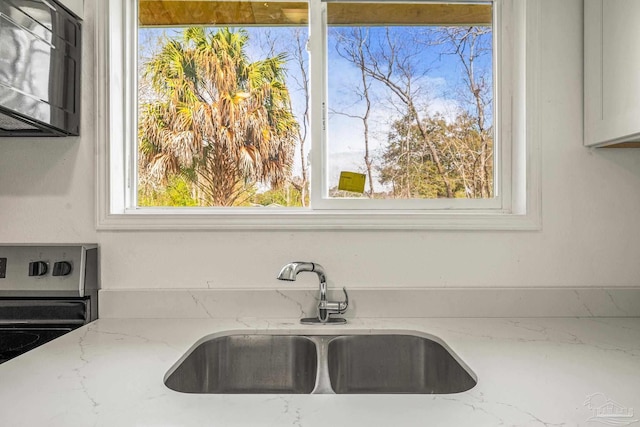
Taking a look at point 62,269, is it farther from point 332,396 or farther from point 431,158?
point 431,158

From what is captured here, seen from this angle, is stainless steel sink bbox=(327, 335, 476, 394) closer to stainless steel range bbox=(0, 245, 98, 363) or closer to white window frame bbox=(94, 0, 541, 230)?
white window frame bbox=(94, 0, 541, 230)

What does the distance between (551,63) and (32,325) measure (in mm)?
1822

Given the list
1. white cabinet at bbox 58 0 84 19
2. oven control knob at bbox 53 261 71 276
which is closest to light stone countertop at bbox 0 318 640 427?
oven control knob at bbox 53 261 71 276

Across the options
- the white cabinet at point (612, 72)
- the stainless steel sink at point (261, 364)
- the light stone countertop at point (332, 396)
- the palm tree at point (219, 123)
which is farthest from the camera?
the palm tree at point (219, 123)

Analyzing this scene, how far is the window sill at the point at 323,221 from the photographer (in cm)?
159

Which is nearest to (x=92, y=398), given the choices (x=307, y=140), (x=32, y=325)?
(x=32, y=325)

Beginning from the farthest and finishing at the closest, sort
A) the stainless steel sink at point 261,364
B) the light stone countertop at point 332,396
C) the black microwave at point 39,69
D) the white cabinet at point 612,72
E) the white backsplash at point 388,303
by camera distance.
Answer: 1. the white backsplash at point 388,303
2. the stainless steel sink at point 261,364
3. the white cabinet at point 612,72
4. the black microwave at point 39,69
5. the light stone countertop at point 332,396

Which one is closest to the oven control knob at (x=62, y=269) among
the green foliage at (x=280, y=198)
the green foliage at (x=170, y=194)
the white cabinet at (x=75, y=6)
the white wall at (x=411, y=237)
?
the white wall at (x=411, y=237)

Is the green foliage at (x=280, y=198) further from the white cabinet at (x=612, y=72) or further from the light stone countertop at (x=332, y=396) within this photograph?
the white cabinet at (x=612, y=72)

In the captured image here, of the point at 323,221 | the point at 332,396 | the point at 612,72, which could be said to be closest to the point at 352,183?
the point at 323,221

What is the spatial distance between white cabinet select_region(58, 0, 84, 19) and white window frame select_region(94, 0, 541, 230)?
4 cm

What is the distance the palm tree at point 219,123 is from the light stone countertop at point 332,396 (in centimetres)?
59

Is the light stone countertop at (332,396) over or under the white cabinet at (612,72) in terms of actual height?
under

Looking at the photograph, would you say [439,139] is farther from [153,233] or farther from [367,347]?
[153,233]
